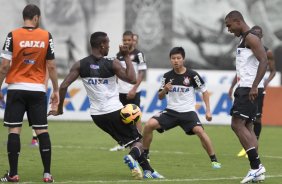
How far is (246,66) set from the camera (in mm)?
12562

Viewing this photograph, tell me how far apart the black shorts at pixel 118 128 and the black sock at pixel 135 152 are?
19cm

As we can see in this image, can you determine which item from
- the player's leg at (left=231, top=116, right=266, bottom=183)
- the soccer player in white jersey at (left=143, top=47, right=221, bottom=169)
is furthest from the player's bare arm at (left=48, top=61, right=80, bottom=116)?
the soccer player in white jersey at (left=143, top=47, right=221, bottom=169)

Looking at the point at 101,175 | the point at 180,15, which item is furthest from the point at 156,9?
the point at 101,175

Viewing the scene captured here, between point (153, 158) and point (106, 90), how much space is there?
371cm

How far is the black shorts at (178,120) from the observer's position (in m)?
14.9

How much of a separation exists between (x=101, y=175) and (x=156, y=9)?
34.8 metres

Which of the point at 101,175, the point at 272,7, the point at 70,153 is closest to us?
the point at 101,175

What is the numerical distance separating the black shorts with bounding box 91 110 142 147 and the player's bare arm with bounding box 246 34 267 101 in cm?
176

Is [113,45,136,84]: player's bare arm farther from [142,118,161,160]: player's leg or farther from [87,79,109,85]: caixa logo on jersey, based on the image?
[142,118,161,160]: player's leg

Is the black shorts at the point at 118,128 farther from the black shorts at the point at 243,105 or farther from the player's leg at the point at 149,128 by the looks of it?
the player's leg at the point at 149,128

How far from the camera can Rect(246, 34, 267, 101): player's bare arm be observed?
478 inches

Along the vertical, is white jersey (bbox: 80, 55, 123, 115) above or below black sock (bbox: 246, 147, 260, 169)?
above

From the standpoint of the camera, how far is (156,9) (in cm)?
4738

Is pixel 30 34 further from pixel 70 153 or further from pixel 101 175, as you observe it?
pixel 70 153
